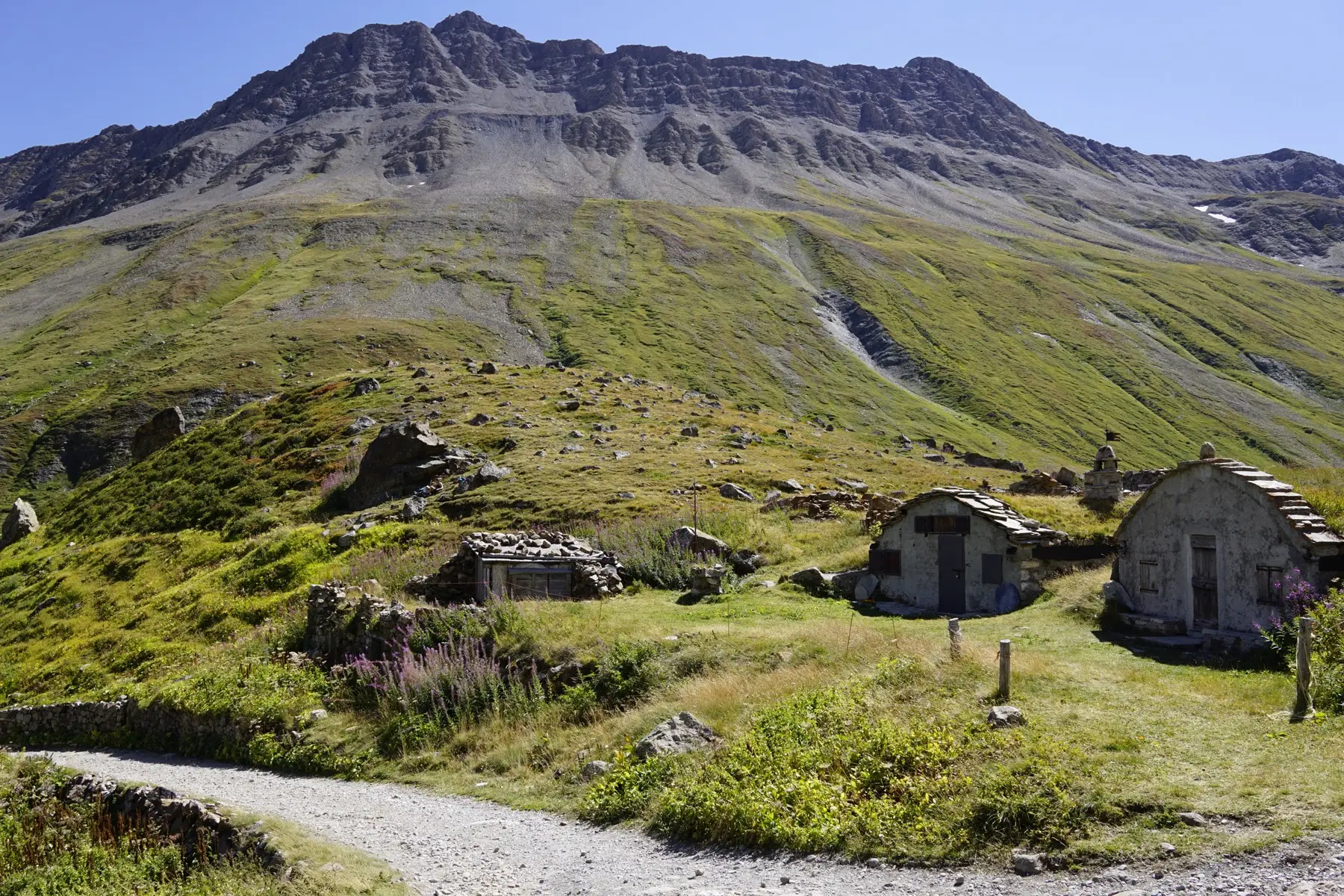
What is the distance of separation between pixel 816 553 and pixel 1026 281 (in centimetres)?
16335

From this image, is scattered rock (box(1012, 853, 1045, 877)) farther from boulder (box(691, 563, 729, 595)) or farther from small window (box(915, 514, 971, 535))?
small window (box(915, 514, 971, 535))

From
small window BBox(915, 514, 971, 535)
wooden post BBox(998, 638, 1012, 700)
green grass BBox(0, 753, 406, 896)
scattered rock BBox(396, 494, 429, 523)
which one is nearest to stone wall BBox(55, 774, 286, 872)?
green grass BBox(0, 753, 406, 896)

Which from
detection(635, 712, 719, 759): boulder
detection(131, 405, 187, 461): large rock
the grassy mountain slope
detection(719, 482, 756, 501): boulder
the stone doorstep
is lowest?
the stone doorstep

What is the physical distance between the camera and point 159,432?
60.2 meters

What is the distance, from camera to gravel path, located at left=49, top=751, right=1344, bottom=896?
9625 mm

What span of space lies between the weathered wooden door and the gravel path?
1365 cm

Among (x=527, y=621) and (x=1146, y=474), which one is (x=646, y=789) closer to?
(x=527, y=621)

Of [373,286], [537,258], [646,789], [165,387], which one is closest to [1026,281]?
[537,258]

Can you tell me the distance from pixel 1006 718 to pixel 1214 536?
1162 centimetres

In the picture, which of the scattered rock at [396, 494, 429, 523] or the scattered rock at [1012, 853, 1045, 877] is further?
the scattered rock at [396, 494, 429, 523]

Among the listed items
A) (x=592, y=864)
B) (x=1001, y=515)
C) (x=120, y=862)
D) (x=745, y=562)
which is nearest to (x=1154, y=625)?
(x=1001, y=515)

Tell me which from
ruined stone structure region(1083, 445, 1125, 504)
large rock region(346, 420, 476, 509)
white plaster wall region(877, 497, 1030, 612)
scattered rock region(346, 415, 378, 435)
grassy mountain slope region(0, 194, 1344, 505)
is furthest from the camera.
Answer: grassy mountain slope region(0, 194, 1344, 505)

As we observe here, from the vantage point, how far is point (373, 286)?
137 m

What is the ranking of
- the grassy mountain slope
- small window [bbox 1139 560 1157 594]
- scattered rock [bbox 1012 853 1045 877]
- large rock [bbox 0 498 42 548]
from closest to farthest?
scattered rock [bbox 1012 853 1045 877] → small window [bbox 1139 560 1157 594] → large rock [bbox 0 498 42 548] → the grassy mountain slope
